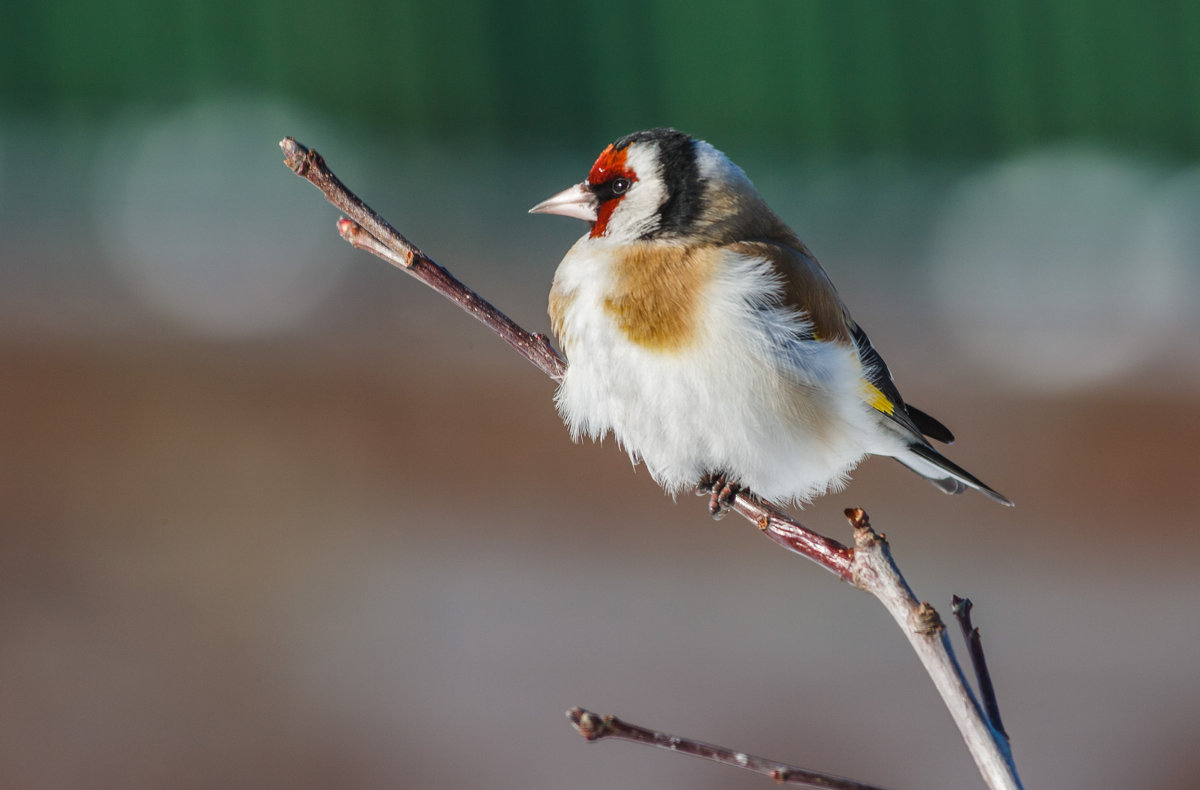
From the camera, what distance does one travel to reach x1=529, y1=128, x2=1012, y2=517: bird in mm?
1843

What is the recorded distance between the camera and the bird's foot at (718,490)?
192 centimetres

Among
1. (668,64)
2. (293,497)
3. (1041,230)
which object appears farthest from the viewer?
(1041,230)

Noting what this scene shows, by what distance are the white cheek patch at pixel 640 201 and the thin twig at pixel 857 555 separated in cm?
42

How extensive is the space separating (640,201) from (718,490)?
517mm

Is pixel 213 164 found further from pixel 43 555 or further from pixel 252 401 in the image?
pixel 43 555

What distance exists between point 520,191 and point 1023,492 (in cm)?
251

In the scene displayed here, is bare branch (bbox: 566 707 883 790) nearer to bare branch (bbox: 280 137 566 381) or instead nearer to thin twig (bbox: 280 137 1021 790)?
thin twig (bbox: 280 137 1021 790)

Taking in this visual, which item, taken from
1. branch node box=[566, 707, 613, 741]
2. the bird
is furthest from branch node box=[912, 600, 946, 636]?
the bird

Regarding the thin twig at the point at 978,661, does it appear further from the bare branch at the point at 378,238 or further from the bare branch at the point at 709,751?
the bare branch at the point at 378,238

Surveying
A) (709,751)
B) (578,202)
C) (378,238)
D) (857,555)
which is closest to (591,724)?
(709,751)

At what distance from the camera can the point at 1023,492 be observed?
15.5 ft

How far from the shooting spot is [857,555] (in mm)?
1153

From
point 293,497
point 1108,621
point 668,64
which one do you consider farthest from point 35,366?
point 1108,621

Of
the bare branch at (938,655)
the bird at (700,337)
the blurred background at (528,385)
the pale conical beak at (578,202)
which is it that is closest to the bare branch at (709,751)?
the bare branch at (938,655)
